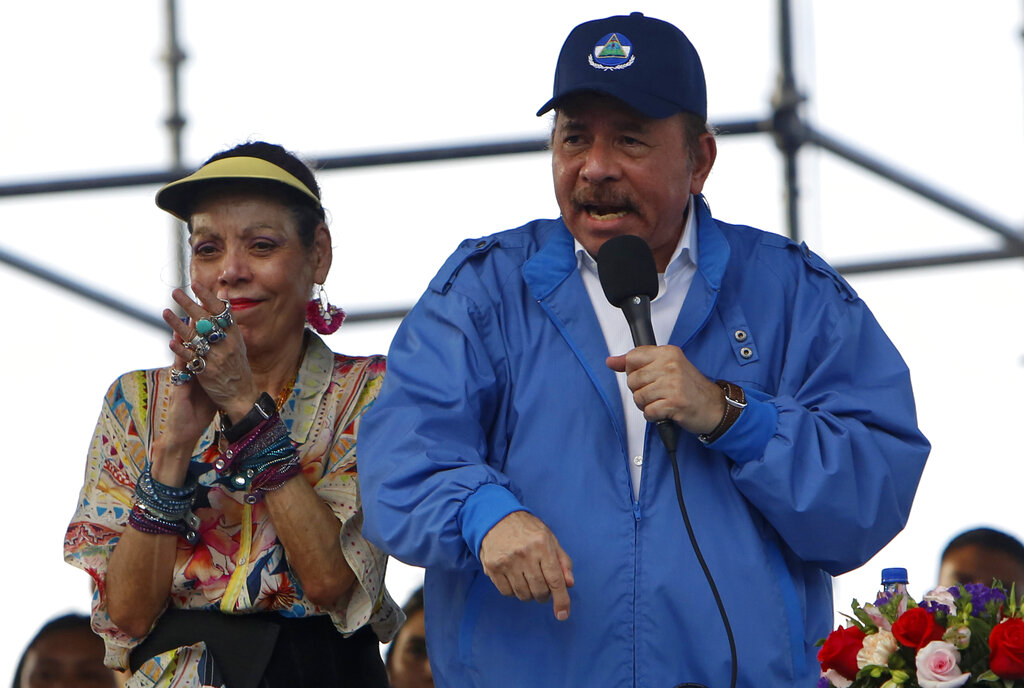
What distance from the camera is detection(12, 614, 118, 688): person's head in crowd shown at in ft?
14.1

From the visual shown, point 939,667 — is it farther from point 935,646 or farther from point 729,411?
point 729,411

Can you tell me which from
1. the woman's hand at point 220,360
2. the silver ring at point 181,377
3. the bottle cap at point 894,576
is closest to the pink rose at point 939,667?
the bottle cap at point 894,576

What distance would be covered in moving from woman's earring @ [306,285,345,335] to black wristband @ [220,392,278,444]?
13.3 inches

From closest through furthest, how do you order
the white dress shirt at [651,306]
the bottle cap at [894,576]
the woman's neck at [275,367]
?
→ the bottle cap at [894,576]
the white dress shirt at [651,306]
the woman's neck at [275,367]

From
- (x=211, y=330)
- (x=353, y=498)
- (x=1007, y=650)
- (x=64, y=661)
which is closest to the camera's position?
(x=1007, y=650)

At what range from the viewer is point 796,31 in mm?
5188

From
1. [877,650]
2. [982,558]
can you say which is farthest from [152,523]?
[982,558]

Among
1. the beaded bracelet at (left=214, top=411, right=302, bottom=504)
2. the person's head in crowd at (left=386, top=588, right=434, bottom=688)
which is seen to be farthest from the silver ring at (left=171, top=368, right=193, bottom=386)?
the person's head in crowd at (left=386, top=588, right=434, bottom=688)

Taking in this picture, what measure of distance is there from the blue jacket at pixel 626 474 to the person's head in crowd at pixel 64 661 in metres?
2.10

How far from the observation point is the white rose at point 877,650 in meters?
2.21

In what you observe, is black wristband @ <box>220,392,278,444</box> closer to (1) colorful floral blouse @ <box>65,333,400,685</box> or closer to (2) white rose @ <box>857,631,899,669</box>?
(1) colorful floral blouse @ <box>65,333,400,685</box>

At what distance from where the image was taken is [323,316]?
10.0 feet

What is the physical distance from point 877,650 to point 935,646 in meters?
0.08

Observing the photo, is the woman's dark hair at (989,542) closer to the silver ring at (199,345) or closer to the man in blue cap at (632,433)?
the man in blue cap at (632,433)
